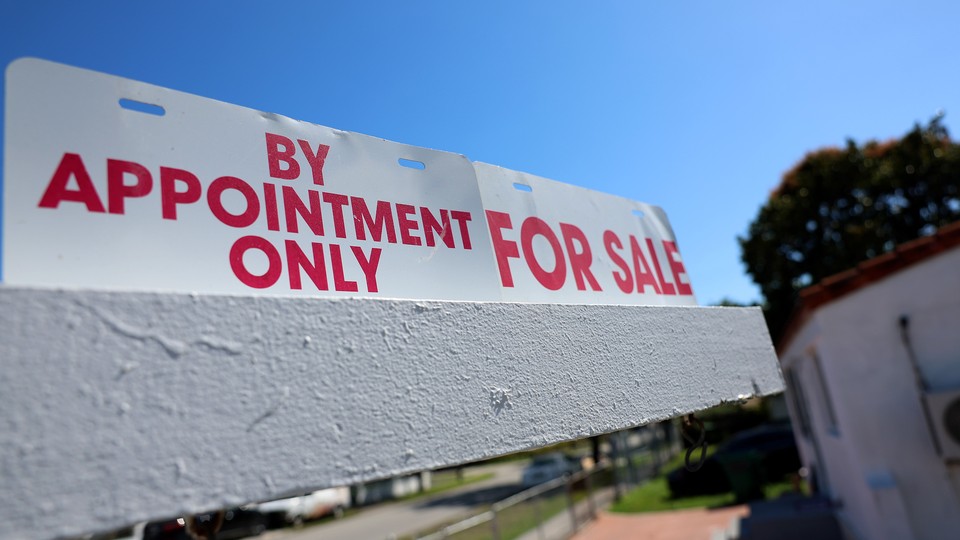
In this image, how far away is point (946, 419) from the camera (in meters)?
5.74

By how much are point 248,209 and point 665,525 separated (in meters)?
12.5

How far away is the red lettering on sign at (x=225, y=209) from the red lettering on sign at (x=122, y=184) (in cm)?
14

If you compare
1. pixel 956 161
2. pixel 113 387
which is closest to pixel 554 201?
pixel 113 387

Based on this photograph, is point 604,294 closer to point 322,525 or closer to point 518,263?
point 518,263

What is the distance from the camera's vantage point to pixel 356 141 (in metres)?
1.78

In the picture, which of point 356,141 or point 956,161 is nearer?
point 356,141

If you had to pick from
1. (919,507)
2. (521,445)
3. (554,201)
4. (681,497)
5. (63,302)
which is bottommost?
(681,497)

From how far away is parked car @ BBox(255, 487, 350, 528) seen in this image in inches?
826

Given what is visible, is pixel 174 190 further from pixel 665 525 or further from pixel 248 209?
pixel 665 525

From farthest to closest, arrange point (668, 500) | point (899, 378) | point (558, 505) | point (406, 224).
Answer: point (668, 500) → point (558, 505) → point (899, 378) → point (406, 224)

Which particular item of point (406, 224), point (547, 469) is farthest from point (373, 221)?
point (547, 469)

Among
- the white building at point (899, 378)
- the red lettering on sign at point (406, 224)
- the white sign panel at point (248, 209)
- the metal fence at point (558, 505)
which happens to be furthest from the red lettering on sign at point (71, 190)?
the metal fence at point (558, 505)

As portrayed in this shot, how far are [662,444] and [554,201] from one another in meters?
24.3

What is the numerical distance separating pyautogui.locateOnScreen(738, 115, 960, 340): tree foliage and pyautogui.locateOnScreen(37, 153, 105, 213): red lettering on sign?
2124cm
